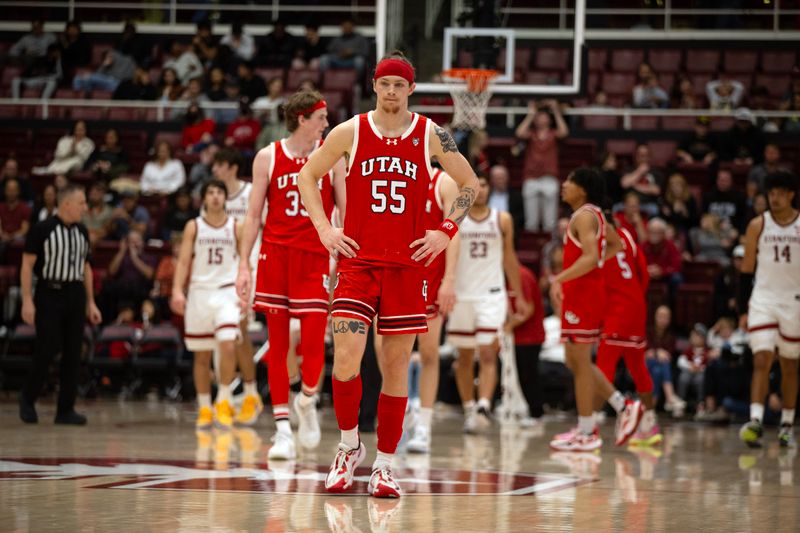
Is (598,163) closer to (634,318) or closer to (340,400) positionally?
(634,318)

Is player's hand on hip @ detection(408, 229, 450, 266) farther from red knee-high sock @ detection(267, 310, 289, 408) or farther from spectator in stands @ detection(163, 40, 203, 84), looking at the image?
spectator in stands @ detection(163, 40, 203, 84)

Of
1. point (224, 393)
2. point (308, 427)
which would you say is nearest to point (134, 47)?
point (224, 393)

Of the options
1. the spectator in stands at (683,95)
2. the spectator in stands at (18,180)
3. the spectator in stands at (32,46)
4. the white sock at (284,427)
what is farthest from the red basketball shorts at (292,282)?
the spectator in stands at (32,46)

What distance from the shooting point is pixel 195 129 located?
1853 centimetres

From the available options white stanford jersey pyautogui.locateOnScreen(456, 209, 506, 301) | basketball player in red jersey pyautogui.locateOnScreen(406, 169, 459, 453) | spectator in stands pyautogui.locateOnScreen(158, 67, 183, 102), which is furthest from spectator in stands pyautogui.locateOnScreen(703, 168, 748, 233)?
spectator in stands pyautogui.locateOnScreen(158, 67, 183, 102)

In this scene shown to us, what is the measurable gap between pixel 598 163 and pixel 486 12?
10.1 ft

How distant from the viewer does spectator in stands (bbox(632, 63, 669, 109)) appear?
1911 cm

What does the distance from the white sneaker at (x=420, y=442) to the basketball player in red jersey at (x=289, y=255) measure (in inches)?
40.8

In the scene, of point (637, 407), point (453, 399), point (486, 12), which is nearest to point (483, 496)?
point (637, 407)

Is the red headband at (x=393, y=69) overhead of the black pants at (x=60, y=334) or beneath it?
overhead

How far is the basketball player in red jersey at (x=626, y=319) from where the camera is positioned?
9.48 meters

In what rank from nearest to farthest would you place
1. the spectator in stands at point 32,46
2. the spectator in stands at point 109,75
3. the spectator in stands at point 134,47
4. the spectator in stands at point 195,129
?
1. the spectator in stands at point 195,129
2. the spectator in stands at point 109,75
3. the spectator in stands at point 134,47
4. the spectator in stands at point 32,46

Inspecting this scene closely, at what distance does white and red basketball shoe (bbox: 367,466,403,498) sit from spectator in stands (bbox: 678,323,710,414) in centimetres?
827

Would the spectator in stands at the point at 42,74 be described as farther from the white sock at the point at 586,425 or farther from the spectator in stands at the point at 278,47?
the white sock at the point at 586,425
